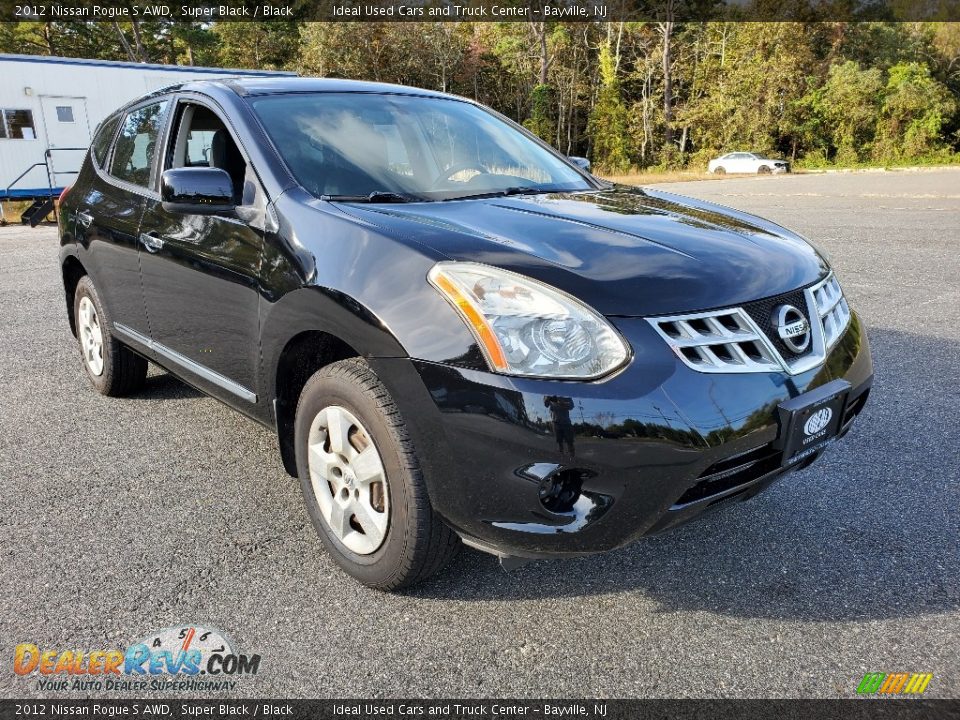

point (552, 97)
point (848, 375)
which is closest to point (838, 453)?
point (848, 375)

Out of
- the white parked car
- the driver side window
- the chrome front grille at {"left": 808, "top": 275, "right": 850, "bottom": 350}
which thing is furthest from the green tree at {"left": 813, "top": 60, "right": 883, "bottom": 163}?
the driver side window

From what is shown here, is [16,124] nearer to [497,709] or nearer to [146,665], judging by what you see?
[146,665]

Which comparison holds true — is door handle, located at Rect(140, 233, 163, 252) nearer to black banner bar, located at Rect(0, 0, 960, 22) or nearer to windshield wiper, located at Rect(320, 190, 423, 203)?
windshield wiper, located at Rect(320, 190, 423, 203)

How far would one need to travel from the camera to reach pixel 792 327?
2.24 metres

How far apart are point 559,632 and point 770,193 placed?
65.3 feet

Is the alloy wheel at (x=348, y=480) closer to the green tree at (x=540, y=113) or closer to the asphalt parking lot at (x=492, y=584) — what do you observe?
the asphalt parking lot at (x=492, y=584)

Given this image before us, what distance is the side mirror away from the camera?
107 inches

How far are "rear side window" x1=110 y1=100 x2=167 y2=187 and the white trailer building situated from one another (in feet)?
46.3

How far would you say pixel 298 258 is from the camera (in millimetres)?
2502

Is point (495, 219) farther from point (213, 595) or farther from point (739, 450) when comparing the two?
point (213, 595)

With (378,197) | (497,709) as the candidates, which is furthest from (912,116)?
(497,709)

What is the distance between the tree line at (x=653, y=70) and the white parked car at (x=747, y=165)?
629cm

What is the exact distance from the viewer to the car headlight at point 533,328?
1970 mm

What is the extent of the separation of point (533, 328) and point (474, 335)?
158 mm
